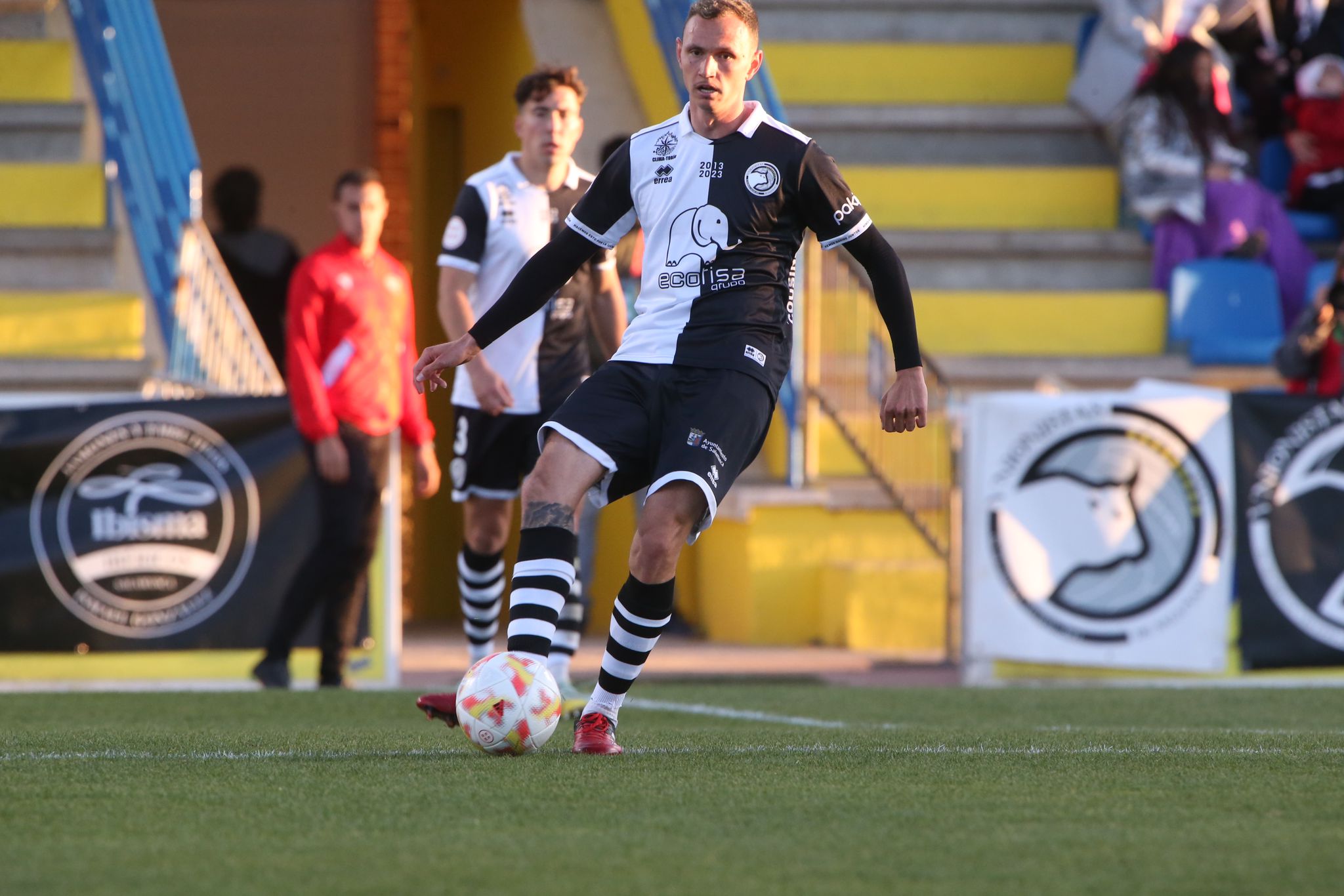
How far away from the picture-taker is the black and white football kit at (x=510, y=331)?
6.33 meters

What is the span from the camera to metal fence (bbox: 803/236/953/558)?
968 centimetres

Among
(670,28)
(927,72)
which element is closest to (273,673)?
(670,28)

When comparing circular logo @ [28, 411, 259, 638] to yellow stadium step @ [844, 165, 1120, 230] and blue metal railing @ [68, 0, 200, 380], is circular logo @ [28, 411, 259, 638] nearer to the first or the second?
blue metal railing @ [68, 0, 200, 380]

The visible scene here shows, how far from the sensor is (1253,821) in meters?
3.49

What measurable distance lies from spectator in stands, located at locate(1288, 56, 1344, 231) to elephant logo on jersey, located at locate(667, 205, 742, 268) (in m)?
9.08

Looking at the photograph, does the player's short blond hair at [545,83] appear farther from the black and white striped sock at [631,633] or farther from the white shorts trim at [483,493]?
the black and white striped sock at [631,633]

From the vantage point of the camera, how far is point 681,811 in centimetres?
356

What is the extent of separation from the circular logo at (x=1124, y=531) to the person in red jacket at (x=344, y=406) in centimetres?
272

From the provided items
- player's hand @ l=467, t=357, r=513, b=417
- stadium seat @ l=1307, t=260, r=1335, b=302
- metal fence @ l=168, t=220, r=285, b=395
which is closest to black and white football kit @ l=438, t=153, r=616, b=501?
player's hand @ l=467, t=357, r=513, b=417

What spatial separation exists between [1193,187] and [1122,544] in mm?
4699

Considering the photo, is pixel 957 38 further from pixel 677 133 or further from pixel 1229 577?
pixel 677 133

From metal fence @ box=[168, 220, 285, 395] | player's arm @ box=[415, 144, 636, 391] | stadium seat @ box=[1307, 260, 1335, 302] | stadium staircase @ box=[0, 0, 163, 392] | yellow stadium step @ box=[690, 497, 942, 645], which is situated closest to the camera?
player's arm @ box=[415, 144, 636, 391]

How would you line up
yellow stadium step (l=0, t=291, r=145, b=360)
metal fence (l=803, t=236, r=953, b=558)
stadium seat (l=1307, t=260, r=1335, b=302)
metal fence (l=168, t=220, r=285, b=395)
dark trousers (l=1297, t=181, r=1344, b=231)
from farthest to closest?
1. dark trousers (l=1297, t=181, r=1344, b=231)
2. stadium seat (l=1307, t=260, r=1335, b=302)
3. yellow stadium step (l=0, t=291, r=145, b=360)
4. metal fence (l=803, t=236, r=953, b=558)
5. metal fence (l=168, t=220, r=285, b=395)

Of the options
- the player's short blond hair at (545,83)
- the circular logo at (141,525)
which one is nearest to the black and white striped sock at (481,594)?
the player's short blond hair at (545,83)
